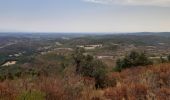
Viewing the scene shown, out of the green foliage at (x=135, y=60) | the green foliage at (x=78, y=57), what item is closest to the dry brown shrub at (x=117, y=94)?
the green foliage at (x=78, y=57)

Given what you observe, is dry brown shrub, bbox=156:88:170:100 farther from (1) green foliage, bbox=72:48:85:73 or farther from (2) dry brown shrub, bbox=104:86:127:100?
(1) green foliage, bbox=72:48:85:73

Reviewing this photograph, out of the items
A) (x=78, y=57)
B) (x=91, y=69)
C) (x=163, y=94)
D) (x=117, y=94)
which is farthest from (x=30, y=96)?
(x=78, y=57)

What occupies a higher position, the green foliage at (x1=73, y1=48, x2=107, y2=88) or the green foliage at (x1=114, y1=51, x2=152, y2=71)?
the green foliage at (x1=73, y1=48, x2=107, y2=88)

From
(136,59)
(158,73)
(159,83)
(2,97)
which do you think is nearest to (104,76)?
(158,73)

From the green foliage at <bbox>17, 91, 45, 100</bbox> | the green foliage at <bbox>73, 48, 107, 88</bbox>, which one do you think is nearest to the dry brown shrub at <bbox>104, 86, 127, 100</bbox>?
the green foliage at <bbox>17, 91, 45, 100</bbox>

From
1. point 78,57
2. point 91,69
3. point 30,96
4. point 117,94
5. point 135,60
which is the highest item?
point 30,96

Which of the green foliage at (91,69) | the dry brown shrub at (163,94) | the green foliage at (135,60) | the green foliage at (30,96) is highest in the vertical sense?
the green foliage at (30,96)

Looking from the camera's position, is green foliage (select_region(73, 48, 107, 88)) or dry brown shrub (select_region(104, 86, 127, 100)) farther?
green foliage (select_region(73, 48, 107, 88))

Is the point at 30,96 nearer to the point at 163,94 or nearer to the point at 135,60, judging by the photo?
the point at 163,94

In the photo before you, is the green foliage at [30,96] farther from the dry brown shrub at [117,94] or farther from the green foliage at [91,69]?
the green foliage at [91,69]

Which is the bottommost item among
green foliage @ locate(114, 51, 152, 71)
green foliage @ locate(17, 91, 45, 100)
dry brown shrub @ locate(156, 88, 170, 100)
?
green foliage @ locate(114, 51, 152, 71)

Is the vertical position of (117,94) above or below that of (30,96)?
below
